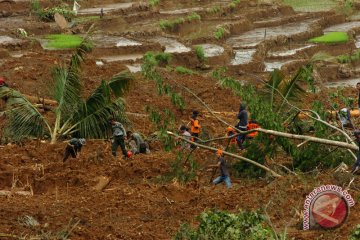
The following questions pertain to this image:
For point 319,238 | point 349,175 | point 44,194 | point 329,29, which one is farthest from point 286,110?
point 329,29

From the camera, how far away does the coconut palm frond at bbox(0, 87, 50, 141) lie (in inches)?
722

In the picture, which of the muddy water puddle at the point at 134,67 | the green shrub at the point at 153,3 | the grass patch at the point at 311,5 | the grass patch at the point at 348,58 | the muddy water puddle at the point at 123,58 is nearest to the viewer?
the muddy water puddle at the point at 134,67

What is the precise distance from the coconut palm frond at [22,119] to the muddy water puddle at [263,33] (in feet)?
59.2

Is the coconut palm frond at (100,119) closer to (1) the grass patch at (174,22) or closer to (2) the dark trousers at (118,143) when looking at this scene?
(2) the dark trousers at (118,143)

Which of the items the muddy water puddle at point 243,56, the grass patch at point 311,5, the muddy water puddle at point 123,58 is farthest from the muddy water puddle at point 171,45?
A: the grass patch at point 311,5

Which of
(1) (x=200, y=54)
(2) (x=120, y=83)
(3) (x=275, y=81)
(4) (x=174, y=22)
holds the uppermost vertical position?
(3) (x=275, y=81)

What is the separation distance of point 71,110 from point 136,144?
180 cm

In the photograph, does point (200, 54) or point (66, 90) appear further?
point (200, 54)

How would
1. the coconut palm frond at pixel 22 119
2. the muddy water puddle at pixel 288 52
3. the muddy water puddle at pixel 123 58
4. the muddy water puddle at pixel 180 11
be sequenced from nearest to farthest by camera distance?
the coconut palm frond at pixel 22 119
the muddy water puddle at pixel 123 58
the muddy water puddle at pixel 288 52
the muddy water puddle at pixel 180 11

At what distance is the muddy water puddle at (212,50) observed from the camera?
33.2 meters

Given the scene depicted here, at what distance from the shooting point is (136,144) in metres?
17.7

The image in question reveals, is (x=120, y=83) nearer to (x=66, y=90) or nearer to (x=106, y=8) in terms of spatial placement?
(x=66, y=90)

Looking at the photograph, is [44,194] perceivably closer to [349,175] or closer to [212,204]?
[212,204]

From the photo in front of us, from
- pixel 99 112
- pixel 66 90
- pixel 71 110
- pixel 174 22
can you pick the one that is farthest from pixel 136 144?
pixel 174 22
